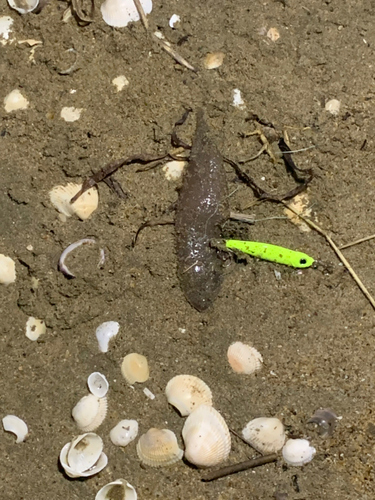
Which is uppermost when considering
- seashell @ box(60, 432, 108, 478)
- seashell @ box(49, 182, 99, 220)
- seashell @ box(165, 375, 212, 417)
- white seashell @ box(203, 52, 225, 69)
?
white seashell @ box(203, 52, 225, 69)

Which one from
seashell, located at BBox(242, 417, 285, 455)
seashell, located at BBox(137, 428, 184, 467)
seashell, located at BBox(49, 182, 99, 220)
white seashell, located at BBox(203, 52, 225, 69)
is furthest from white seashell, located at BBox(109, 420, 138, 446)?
white seashell, located at BBox(203, 52, 225, 69)

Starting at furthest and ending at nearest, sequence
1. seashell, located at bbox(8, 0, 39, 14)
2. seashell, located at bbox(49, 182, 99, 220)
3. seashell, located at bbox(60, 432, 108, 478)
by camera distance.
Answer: seashell, located at bbox(8, 0, 39, 14) < seashell, located at bbox(49, 182, 99, 220) < seashell, located at bbox(60, 432, 108, 478)

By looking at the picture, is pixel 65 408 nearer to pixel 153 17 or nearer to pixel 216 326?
pixel 216 326

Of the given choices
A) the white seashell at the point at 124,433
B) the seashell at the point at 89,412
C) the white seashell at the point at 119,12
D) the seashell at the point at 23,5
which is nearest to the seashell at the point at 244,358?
the white seashell at the point at 124,433

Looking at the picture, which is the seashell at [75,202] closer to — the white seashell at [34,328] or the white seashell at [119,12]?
the white seashell at [34,328]

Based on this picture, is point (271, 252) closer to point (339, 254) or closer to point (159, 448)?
point (339, 254)

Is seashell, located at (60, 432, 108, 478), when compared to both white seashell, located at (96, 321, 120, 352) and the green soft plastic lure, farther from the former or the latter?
the green soft plastic lure
